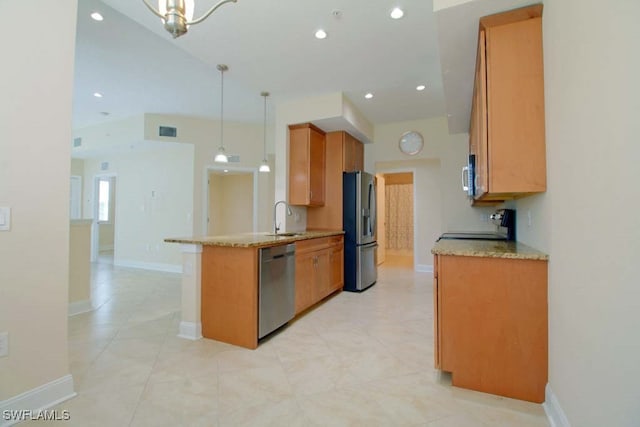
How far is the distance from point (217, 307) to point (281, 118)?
2862 mm

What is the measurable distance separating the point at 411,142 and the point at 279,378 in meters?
4.64

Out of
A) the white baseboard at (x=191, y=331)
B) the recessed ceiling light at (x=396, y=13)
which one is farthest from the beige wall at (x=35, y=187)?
the recessed ceiling light at (x=396, y=13)

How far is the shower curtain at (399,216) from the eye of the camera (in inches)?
352

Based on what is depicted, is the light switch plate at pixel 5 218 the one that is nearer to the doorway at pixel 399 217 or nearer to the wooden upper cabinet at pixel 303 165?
the wooden upper cabinet at pixel 303 165

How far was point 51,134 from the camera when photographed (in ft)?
5.86

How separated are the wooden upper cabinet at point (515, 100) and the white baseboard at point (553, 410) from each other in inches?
45.0

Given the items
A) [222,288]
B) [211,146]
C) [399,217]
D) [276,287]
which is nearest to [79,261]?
[222,288]

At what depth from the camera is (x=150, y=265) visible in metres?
6.36

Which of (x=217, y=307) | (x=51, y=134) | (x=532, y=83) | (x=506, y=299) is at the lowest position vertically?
(x=217, y=307)

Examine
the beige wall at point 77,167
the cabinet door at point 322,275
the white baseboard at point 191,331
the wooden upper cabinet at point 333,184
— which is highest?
the beige wall at point 77,167

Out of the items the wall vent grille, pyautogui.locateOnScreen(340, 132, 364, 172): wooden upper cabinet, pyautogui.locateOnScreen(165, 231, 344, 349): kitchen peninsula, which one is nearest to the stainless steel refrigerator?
pyautogui.locateOnScreen(340, 132, 364, 172): wooden upper cabinet

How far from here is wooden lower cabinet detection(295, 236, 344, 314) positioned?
336 centimetres

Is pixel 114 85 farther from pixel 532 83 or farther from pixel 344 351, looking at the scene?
pixel 532 83

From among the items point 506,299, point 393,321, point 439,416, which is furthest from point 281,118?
point 439,416
